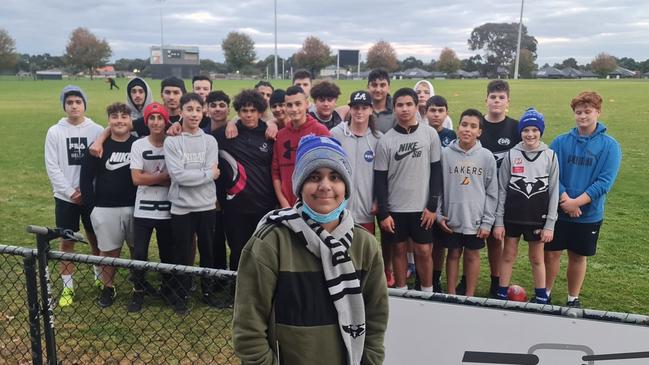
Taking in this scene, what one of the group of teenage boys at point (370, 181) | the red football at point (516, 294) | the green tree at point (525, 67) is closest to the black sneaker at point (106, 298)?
the group of teenage boys at point (370, 181)

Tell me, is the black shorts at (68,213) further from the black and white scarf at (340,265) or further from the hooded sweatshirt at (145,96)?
the black and white scarf at (340,265)

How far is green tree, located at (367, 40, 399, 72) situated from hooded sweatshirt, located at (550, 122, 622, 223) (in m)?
106

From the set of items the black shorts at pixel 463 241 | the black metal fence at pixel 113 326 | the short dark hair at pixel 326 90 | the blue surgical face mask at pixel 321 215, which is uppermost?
the short dark hair at pixel 326 90

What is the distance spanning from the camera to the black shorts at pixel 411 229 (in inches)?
179

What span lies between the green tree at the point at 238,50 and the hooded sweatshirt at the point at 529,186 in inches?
3980

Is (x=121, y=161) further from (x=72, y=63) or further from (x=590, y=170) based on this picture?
(x=72, y=63)

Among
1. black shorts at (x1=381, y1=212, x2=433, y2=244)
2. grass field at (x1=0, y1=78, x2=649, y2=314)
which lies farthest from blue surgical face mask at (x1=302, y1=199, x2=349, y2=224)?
grass field at (x1=0, y1=78, x2=649, y2=314)

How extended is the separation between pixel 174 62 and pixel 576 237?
97465mm

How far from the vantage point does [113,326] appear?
4.41m

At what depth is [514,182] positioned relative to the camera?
4.48 m

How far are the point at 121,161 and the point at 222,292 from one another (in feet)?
5.07

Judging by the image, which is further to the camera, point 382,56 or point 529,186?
point 382,56

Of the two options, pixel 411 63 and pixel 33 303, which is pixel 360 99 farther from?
pixel 411 63

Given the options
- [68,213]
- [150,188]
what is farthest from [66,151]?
[150,188]
